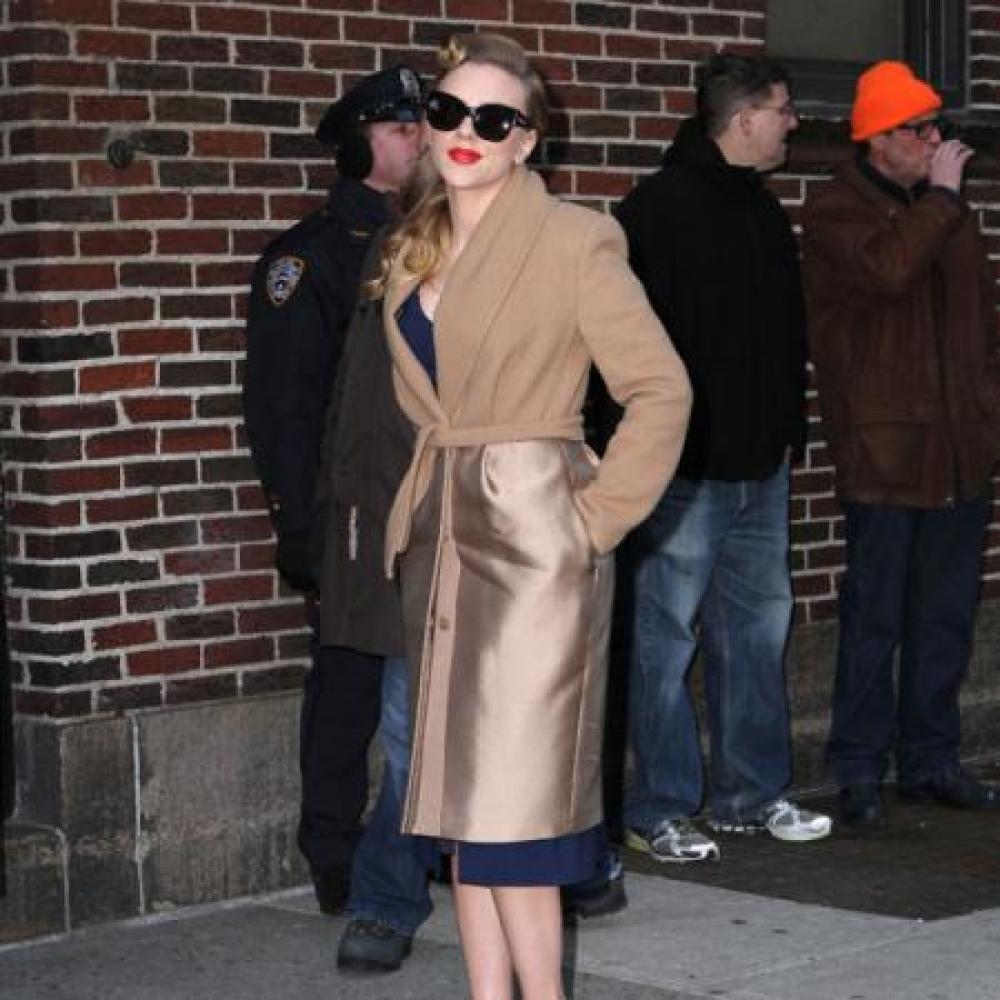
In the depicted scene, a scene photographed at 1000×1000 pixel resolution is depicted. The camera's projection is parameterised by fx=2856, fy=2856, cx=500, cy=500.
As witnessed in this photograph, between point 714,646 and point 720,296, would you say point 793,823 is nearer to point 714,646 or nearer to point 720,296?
point 714,646

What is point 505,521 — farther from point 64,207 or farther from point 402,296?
point 64,207

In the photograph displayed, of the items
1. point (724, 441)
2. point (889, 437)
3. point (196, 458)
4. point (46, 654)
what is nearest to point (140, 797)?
point (46, 654)

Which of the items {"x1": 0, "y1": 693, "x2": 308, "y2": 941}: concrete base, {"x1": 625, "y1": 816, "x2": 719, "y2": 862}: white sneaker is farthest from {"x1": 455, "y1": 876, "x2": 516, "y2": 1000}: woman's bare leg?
{"x1": 625, "y1": 816, "x2": 719, "y2": 862}: white sneaker

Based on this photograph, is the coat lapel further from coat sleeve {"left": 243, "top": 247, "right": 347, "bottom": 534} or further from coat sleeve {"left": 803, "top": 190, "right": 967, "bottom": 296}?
coat sleeve {"left": 803, "top": 190, "right": 967, "bottom": 296}

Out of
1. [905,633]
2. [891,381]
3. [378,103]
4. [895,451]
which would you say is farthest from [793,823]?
[378,103]

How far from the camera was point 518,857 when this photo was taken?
5430mm

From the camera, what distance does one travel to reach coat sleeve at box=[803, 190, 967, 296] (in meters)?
8.30

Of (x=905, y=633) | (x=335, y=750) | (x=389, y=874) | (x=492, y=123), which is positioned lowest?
(x=389, y=874)

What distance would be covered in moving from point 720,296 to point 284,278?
1527 millimetres

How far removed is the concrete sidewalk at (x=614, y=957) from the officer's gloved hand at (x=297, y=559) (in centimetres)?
91

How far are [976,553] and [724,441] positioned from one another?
116cm

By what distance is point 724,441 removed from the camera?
320 inches

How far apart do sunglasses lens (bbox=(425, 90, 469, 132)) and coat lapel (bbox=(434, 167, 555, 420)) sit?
0.51 ft

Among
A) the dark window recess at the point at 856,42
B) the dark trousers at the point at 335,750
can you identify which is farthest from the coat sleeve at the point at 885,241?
the dark trousers at the point at 335,750
